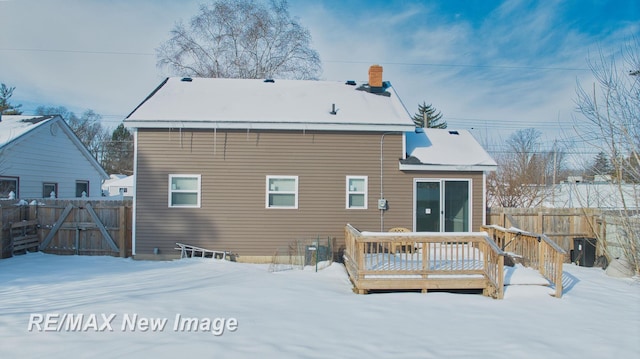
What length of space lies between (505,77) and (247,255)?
704 inches

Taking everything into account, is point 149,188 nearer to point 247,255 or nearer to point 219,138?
point 219,138

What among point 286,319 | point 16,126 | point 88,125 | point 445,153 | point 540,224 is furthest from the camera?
point 88,125

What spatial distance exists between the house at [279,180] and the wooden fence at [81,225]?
0.78 metres

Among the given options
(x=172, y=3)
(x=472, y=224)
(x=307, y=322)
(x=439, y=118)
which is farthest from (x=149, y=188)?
(x=439, y=118)

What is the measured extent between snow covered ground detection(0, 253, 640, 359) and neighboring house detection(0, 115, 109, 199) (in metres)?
6.54

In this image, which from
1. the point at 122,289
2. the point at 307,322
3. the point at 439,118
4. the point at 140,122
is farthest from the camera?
the point at 439,118

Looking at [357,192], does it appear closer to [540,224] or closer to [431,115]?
[540,224]

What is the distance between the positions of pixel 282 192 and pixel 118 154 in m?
37.1

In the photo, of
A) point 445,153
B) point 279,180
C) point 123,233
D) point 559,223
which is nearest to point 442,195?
point 445,153

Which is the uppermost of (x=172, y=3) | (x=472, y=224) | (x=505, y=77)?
(x=172, y=3)

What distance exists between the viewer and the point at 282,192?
31.0 feet

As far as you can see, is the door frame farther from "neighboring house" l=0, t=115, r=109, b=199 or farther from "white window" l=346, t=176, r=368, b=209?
"neighboring house" l=0, t=115, r=109, b=199

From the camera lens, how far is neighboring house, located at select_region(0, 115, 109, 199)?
12223 millimetres

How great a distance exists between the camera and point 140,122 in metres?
9.12
